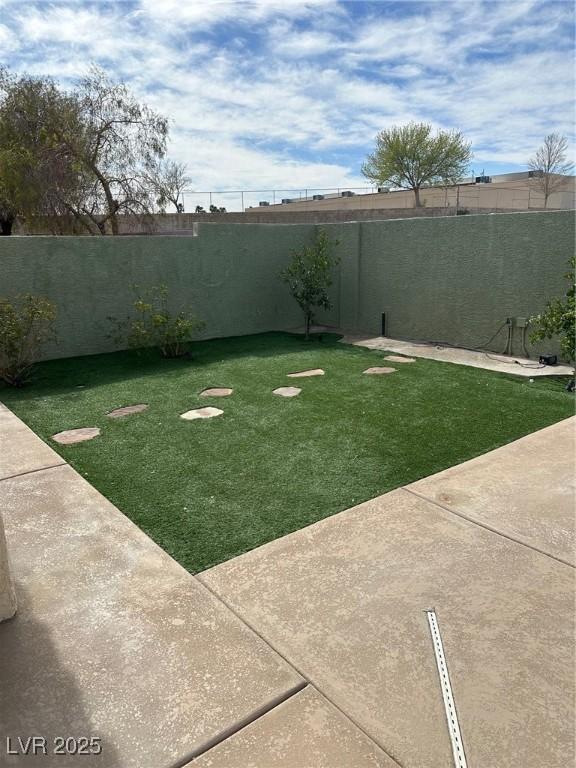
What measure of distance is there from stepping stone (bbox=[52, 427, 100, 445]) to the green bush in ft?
8.84

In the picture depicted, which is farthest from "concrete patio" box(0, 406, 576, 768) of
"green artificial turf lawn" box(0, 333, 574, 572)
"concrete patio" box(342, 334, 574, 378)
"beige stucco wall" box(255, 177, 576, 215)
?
"beige stucco wall" box(255, 177, 576, 215)

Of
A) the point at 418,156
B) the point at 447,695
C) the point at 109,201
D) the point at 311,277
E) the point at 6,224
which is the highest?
the point at 418,156

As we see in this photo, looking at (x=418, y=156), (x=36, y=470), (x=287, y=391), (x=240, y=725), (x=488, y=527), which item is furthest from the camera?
(x=418, y=156)

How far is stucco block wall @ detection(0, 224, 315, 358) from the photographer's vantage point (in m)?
6.50

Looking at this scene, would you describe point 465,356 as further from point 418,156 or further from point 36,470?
point 418,156

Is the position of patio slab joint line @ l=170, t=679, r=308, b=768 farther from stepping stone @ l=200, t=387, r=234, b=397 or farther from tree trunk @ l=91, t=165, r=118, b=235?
tree trunk @ l=91, t=165, r=118, b=235

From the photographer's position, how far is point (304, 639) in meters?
1.91

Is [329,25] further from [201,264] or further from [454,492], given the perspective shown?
[454,492]

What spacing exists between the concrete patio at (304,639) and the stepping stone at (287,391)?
2.26 metres

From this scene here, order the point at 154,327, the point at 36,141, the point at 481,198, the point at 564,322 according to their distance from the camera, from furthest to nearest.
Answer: the point at 481,198 < the point at 36,141 < the point at 154,327 < the point at 564,322

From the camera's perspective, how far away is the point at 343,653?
1.84 meters

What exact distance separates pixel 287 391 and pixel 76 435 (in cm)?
208

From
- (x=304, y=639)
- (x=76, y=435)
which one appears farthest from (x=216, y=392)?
(x=304, y=639)

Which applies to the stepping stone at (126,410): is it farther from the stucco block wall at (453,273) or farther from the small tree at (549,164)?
the small tree at (549,164)
